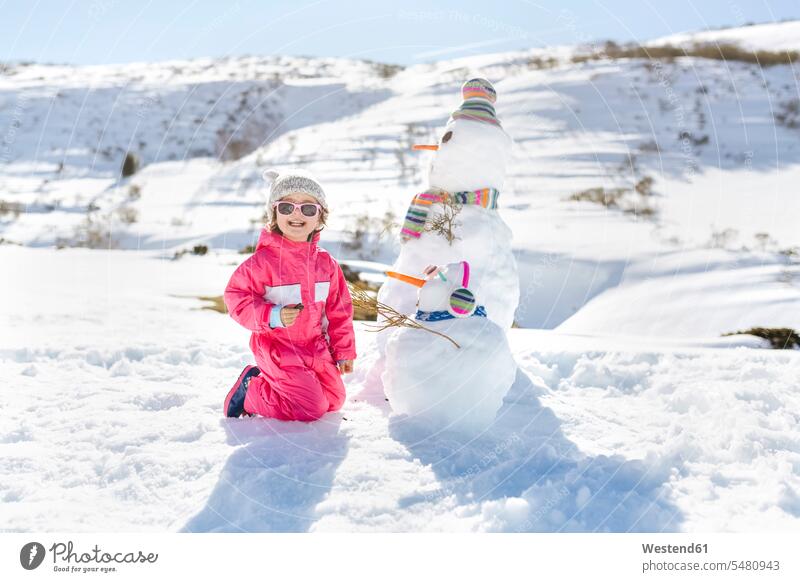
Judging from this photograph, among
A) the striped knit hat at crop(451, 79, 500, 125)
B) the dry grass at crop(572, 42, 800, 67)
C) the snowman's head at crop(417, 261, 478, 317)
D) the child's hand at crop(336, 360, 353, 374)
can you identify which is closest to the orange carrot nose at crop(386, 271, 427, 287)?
the snowman's head at crop(417, 261, 478, 317)

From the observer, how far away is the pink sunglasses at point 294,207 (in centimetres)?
220

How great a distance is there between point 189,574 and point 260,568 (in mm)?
178

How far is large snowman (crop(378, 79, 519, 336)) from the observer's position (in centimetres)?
243

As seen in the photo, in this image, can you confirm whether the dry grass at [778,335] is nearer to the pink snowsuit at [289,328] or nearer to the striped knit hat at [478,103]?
the striped knit hat at [478,103]

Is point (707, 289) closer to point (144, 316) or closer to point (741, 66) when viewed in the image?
point (144, 316)

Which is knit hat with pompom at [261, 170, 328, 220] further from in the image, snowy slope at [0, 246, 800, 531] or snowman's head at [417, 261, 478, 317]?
snowy slope at [0, 246, 800, 531]

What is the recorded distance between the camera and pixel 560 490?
1.69 meters

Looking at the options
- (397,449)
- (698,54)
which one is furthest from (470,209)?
(698,54)

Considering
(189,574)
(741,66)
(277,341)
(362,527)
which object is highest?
(741,66)

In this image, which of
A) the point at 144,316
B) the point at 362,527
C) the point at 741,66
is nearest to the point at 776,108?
the point at 741,66

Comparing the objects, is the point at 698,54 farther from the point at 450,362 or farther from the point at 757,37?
the point at 450,362

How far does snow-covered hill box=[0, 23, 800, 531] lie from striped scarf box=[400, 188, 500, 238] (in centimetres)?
25

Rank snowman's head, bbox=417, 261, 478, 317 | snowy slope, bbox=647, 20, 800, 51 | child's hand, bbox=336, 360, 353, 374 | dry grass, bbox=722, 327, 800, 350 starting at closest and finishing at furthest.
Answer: snowman's head, bbox=417, 261, 478, 317 < child's hand, bbox=336, 360, 353, 374 < dry grass, bbox=722, 327, 800, 350 < snowy slope, bbox=647, 20, 800, 51

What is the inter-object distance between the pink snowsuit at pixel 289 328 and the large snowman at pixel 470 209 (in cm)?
38
